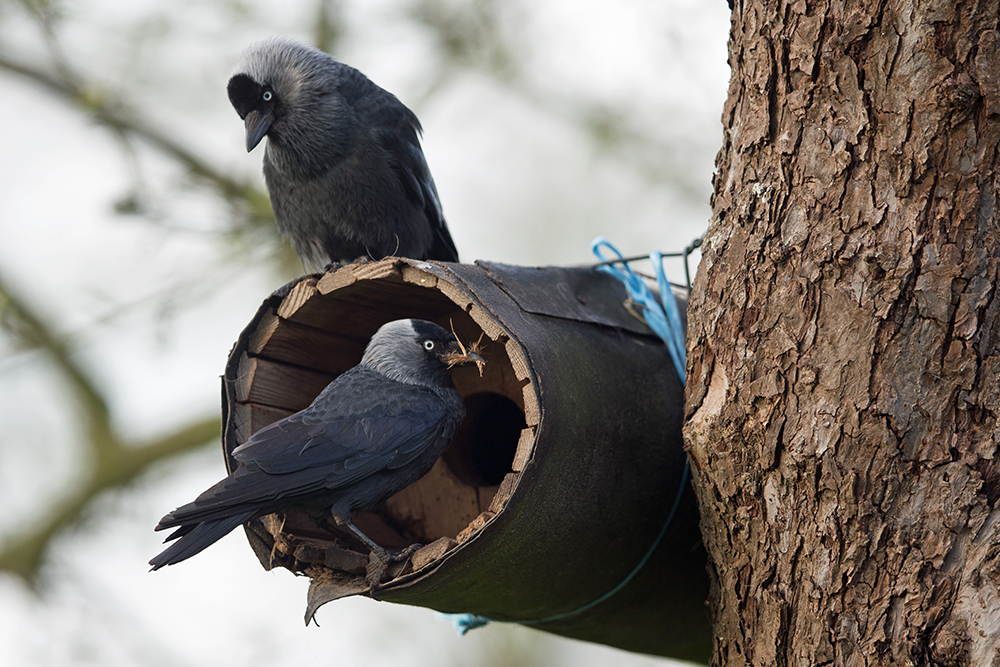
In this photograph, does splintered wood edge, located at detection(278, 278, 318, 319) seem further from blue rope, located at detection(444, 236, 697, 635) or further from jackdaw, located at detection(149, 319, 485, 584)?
blue rope, located at detection(444, 236, 697, 635)

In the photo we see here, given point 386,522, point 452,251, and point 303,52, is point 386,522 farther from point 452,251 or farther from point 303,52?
point 303,52

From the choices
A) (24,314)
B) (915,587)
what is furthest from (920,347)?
(24,314)

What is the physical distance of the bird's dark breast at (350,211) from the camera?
10.5 ft

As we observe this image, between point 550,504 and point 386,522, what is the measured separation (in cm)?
89

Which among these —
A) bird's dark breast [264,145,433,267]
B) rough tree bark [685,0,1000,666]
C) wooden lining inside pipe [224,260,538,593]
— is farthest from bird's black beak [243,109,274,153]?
rough tree bark [685,0,1000,666]

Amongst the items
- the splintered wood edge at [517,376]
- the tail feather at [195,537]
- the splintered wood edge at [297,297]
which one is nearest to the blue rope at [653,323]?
the splintered wood edge at [517,376]

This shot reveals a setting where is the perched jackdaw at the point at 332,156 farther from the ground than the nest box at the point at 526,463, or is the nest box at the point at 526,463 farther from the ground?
the perched jackdaw at the point at 332,156

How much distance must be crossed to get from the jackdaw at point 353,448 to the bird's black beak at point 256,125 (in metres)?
0.87

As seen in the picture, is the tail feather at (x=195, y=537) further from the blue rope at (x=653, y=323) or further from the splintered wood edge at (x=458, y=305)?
the blue rope at (x=653, y=323)

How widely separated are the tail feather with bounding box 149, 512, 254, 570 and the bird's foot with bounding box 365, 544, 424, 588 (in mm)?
314

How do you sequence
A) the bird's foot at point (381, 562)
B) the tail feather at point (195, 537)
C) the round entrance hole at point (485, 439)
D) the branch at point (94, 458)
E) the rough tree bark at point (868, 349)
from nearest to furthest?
1. the rough tree bark at point (868, 349)
2. the tail feather at point (195, 537)
3. the bird's foot at point (381, 562)
4. the round entrance hole at point (485, 439)
5. the branch at point (94, 458)

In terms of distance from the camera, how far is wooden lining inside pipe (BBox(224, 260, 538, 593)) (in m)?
2.34

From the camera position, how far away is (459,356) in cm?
281

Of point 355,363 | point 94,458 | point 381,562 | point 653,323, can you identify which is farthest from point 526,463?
point 94,458
